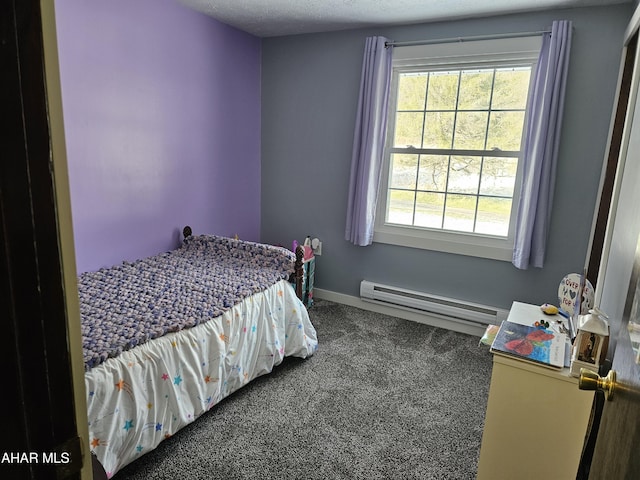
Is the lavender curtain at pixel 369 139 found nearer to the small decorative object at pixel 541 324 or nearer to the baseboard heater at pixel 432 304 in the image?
the baseboard heater at pixel 432 304

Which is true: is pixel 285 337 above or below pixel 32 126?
below

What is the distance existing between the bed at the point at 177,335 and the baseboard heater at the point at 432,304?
2.89 feet

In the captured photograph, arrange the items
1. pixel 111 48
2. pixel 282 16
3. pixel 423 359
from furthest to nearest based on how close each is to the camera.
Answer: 1. pixel 282 16
2. pixel 423 359
3. pixel 111 48

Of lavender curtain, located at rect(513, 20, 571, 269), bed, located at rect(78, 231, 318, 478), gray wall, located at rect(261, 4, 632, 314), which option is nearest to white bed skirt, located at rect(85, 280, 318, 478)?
bed, located at rect(78, 231, 318, 478)

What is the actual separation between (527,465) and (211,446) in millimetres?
1333

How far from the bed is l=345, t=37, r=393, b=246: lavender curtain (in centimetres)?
77

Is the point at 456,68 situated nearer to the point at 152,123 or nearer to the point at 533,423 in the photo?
the point at 152,123

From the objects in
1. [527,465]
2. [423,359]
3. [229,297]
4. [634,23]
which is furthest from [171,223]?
[634,23]

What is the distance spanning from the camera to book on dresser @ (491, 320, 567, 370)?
1422 millimetres

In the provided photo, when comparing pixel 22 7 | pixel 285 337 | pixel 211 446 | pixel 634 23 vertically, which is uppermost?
pixel 634 23

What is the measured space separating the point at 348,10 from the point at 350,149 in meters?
1.04

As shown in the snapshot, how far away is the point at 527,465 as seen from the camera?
57.9 inches

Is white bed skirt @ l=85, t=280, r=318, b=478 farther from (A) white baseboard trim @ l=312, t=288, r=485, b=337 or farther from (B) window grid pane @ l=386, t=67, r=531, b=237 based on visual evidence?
(B) window grid pane @ l=386, t=67, r=531, b=237

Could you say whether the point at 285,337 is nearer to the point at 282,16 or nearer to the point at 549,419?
the point at 549,419
